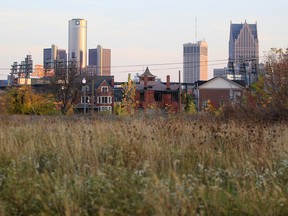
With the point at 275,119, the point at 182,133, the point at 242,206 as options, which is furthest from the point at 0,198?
the point at 275,119

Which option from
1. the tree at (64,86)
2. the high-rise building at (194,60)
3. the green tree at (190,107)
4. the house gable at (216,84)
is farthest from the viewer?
the high-rise building at (194,60)

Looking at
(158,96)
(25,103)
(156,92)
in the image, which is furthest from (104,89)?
(25,103)

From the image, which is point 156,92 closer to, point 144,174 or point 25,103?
point 25,103

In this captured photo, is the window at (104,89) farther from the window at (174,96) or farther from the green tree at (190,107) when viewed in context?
the green tree at (190,107)

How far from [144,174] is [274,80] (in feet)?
70.5

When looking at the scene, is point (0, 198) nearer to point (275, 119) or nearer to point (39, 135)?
point (39, 135)

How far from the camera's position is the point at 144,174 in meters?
5.83

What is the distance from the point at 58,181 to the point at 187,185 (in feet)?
4.82

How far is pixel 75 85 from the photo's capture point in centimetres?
6044

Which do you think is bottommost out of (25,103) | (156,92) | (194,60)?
(25,103)

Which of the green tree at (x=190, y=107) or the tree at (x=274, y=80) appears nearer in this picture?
the tree at (x=274, y=80)

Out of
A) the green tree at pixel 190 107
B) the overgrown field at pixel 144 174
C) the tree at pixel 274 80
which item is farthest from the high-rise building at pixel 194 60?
the overgrown field at pixel 144 174

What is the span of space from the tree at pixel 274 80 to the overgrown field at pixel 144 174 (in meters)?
15.3

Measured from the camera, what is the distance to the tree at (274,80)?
24.4 meters
